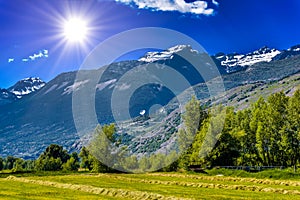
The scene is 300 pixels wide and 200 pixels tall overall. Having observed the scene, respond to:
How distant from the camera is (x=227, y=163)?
98.8 m

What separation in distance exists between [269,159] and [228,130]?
1322 centimetres

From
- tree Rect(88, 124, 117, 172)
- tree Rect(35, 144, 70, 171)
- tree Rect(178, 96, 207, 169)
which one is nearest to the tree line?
tree Rect(178, 96, 207, 169)

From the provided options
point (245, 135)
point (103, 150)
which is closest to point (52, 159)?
point (103, 150)

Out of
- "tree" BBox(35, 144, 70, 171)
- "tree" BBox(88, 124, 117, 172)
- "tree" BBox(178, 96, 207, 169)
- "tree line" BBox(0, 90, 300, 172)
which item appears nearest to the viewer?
"tree line" BBox(0, 90, 300, 172)

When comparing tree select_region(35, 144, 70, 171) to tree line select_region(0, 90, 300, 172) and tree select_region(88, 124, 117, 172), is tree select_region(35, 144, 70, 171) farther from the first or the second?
tree line select_region(0, 90, 300, 172)

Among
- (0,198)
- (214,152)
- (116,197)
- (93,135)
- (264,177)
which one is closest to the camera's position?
(0,198)

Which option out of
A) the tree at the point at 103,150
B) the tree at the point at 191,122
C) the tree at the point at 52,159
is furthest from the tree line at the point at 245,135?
the tree at the point at 52,159

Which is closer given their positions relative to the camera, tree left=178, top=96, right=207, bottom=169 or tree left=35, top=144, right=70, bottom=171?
tree left=178, top=96, right=207, bottom=169

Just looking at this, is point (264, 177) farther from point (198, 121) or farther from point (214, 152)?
point (198, 121)

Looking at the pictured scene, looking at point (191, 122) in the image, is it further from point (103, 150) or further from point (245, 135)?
point (103, 150)

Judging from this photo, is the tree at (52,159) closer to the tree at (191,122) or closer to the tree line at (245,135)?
the tree line at (245,135)

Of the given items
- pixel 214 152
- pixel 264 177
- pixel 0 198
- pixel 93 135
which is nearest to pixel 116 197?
pixel 0 198

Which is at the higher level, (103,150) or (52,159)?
(103,150)

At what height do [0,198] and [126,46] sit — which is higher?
[126,46]
